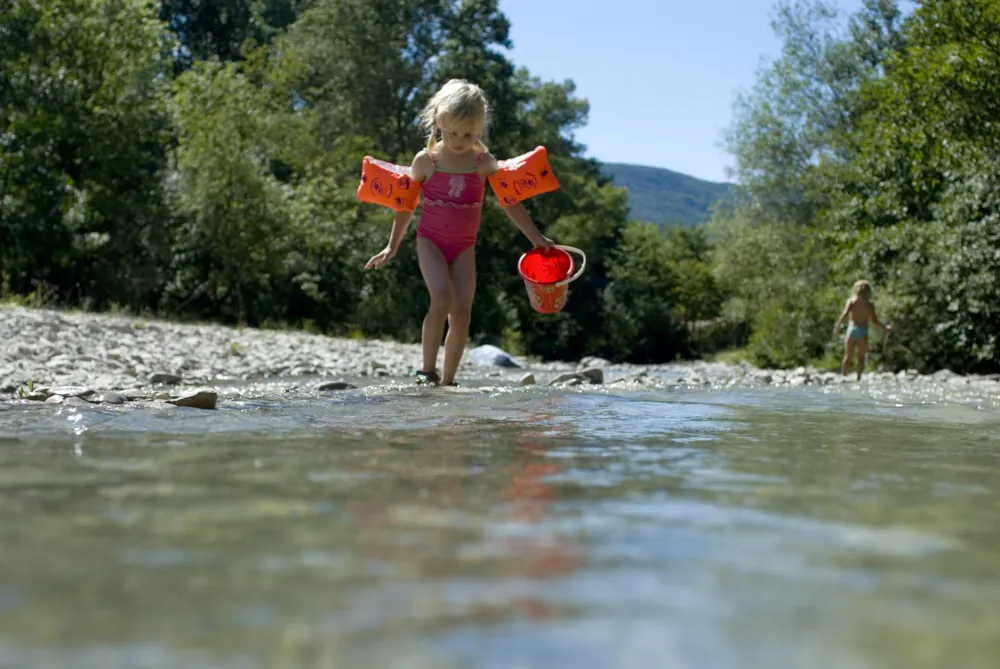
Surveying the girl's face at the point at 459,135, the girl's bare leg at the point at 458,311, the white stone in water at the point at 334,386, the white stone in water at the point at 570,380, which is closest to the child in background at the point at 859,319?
the white stone in water at the point at 570,380

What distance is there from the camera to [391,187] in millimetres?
7270

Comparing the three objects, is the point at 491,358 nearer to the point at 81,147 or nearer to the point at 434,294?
the point at 434,294

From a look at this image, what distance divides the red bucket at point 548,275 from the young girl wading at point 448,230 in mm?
195

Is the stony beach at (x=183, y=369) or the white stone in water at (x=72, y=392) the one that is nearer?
the white stone in water at (x=72, y=392)

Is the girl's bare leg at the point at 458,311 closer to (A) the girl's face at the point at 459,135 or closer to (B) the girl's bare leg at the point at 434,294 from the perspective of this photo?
(B) the girl's bare leg at the point at 434,294

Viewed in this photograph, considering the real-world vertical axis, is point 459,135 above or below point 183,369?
above

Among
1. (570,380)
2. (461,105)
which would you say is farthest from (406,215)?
(570,380)

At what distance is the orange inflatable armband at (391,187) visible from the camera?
7.25 meters

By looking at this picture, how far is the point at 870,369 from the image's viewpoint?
19.8 m

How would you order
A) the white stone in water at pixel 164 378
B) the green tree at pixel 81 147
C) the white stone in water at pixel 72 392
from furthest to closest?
1. the green tree at pixel 81 147
2. the white stone in water at pixel 164 378
3. the white stone in water at pixel 72 392

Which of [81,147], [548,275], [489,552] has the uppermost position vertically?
[81,147]

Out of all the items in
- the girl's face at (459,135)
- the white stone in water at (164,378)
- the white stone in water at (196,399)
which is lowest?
the white stone in water at (164,378)

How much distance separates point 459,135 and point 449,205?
532 mm

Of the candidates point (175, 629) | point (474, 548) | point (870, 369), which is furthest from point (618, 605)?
point (870, 369)
